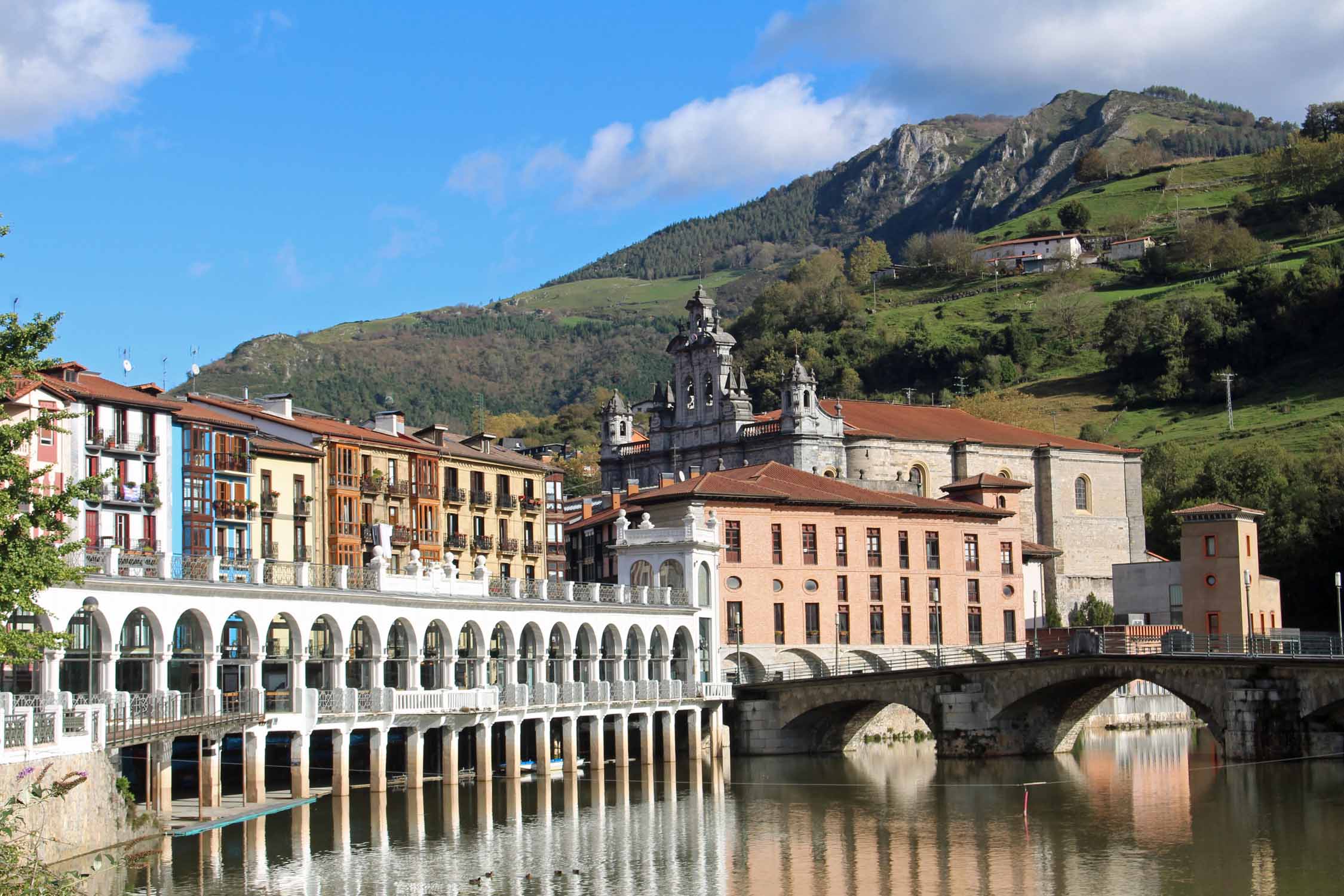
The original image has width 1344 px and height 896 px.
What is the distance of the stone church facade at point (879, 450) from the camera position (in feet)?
357

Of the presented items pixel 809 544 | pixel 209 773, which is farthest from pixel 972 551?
pixel 209 773

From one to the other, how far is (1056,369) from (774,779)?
110648 millimetres

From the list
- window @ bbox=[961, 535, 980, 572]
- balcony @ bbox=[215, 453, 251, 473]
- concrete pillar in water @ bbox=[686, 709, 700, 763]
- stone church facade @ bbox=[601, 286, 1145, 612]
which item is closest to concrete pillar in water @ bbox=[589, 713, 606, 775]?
concrete pillar in water @ bbox=[686, 709, 700, 763]

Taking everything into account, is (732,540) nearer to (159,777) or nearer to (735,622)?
(735,622)

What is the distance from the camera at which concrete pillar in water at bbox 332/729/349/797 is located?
184 feet

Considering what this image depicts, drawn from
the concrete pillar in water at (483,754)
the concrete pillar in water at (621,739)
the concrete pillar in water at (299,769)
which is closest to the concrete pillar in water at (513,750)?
the concrete pillar in water at (483,754)

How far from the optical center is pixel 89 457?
217 ft

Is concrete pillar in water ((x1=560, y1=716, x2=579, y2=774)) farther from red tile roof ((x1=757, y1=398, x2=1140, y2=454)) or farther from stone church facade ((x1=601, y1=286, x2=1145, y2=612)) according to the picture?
red tile roof ((x1=757, y1=398, x2=1140, y2=454))

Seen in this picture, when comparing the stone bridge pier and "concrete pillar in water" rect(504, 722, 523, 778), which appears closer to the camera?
"concrete pillar in water" rect(504, 722, 523, 778)

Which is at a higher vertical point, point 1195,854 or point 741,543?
point 741,543

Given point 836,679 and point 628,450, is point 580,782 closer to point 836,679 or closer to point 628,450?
point 836,679

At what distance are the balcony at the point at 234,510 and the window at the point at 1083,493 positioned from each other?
64.7 m

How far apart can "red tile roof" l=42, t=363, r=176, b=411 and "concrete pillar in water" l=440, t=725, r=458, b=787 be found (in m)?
17.4

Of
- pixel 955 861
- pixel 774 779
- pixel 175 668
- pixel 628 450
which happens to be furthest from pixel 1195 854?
pixel 628 450
